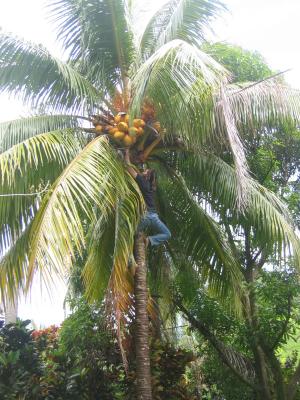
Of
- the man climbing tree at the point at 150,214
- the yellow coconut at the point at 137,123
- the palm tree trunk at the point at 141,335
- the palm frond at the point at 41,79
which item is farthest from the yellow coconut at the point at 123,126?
the palm tree trunk at the point at 141,335

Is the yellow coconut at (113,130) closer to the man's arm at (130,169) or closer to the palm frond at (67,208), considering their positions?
the man's arm at (130,169)

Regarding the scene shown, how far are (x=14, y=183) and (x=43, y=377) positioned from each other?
3.12 metres

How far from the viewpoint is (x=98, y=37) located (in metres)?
6.50

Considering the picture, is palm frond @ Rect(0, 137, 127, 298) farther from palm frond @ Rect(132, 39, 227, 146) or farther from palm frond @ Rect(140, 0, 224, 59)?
palm frond @ Rect(140, 0, 224, 59)

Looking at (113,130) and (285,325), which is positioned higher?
(113,130)

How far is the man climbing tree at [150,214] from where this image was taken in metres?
5.45

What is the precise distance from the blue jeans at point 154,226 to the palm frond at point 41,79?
1889 millimetres

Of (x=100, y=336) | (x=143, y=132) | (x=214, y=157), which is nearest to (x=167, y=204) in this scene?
(x=214, y=157)

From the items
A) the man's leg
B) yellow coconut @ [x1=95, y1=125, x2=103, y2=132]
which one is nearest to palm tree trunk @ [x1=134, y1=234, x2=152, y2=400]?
the man's leg

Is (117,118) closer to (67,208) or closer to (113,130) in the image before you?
(113,130)

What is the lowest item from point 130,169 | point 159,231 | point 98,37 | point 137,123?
point 159,231

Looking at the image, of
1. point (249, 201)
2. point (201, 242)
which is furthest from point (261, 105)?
point (201, 242)

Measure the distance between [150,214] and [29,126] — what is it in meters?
1.90

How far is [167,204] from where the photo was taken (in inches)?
286
